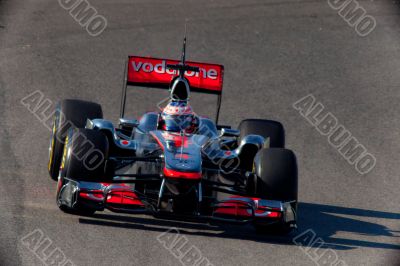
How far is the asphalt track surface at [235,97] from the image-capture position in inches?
492

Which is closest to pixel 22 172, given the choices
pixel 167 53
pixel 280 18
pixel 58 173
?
pixel 58 173

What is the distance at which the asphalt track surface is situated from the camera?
41.0 ft

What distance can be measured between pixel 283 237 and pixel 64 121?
11.9ft

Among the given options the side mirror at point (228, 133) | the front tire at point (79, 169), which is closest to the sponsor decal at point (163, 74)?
the side mirror at point (228, 133)

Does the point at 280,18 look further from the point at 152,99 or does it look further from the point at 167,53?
the point at 152,99

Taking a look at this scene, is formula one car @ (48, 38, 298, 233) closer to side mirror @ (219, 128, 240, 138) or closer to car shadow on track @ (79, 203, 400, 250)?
side mirror @ (219, 128, 240, 138)

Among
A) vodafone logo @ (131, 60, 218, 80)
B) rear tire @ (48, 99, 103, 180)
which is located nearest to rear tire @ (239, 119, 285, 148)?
vodafone logo @ (131, 60, 218, 80)

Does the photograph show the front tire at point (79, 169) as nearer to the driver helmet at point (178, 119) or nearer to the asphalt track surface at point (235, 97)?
the asphalt track surface at point (235, 97)

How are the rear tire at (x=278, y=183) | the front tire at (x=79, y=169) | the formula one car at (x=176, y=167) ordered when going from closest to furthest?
the formula one car at (x=176, y=167) < the front tire at (x=79, y=169) < the rear tire at (x=278, y=183)

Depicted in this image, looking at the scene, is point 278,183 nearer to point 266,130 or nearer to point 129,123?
point 266,130

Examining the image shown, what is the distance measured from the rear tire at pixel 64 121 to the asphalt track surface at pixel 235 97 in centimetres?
37

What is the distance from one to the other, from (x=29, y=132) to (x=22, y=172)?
1867 millimetres

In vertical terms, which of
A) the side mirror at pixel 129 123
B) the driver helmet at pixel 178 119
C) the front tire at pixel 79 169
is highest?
the driver helmet at pixel 178 119

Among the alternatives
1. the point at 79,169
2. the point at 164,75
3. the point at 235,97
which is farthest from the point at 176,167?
the point at 235,97
